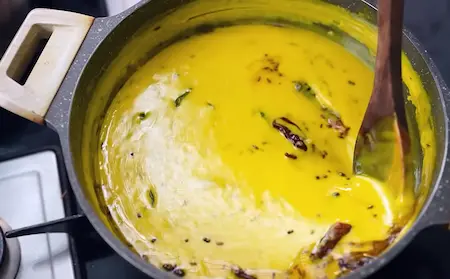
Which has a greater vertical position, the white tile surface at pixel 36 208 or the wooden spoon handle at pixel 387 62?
the wooden spoon handle at pixel 387 62

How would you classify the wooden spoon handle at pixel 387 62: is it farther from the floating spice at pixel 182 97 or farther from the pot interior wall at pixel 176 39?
the floating spice at pixel 182 97


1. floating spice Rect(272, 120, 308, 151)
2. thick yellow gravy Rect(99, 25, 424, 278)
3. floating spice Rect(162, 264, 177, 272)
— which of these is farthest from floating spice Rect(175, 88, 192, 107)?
floating spice Rect(162, 264, 177, 272)

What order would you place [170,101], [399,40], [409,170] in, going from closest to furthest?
1. [399,40]
2. [409,170]
3. [170,101]

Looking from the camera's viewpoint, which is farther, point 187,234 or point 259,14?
point 259,14

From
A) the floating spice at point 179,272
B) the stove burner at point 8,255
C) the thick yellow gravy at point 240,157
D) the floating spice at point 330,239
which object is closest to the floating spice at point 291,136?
the thick yellow gravy at point 240,157

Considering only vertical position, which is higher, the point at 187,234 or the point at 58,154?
the point at 58,154

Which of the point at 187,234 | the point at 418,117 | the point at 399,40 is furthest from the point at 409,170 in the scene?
the point at 187,234

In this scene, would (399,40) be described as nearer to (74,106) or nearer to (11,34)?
(74,106)

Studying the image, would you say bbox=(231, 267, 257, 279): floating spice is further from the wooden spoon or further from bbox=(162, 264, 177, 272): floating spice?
the wooden spoon
